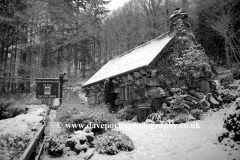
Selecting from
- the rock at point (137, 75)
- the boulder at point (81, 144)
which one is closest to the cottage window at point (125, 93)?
the rock at point (137, 75)

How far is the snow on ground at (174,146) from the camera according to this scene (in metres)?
4.00

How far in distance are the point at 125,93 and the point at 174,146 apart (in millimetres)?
6572

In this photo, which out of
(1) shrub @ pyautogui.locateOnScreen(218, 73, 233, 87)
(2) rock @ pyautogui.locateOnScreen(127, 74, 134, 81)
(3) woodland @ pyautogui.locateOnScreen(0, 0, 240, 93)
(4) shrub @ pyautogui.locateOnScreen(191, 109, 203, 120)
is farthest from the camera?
(3) woodland @ pyautogui.locateOnScreen(0, 0, 240, 93)

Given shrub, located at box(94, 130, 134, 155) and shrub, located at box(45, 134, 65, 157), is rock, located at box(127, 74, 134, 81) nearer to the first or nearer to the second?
shrub, located at box(94, 130, 134, 155)

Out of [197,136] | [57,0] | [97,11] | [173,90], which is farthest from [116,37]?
[197,136]

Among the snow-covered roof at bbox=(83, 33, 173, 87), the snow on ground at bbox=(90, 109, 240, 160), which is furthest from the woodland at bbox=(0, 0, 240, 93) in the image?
the snow on ground at bbox=(90, 109, 240, 160)

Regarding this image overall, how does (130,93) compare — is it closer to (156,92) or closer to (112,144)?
(156,92)

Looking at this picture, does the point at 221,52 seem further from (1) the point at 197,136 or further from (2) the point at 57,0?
(2) the point at 57,0

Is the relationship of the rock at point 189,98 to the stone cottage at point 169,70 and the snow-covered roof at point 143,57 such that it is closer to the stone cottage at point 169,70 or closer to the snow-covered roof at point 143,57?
the stone cottage at point 169,70

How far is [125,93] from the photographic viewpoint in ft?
36.9

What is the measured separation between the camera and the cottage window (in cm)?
1099

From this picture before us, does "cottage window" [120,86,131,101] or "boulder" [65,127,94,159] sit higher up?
"cottage window" [120,86,131,101]

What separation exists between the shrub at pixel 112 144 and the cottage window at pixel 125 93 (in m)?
5.70

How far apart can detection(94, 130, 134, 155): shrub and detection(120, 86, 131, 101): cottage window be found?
5.70 metres
